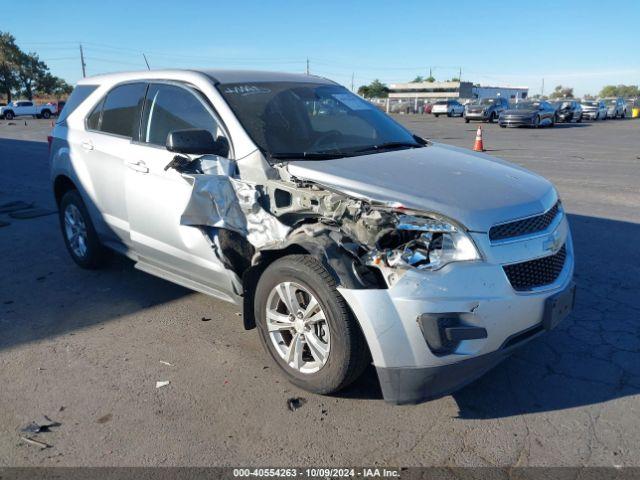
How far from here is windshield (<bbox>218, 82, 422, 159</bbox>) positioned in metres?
3.75

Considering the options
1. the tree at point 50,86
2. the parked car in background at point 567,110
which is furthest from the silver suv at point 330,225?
the tree at point 50,86

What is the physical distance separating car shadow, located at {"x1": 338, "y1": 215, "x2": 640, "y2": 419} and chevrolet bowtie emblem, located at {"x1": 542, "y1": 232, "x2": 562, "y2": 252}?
588 millimetres

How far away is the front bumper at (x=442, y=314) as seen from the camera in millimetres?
2682

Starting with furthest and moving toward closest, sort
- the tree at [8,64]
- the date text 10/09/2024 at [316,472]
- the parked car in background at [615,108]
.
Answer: the tree at [8,64] < the parked car in background at [615,108] < the date text 10/09/2024 at [316,472]

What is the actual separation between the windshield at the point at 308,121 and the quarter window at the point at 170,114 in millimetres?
233

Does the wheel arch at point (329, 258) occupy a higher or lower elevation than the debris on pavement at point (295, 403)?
higher

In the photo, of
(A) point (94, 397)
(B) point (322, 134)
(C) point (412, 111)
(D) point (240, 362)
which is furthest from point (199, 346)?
(C) point (412, 111)

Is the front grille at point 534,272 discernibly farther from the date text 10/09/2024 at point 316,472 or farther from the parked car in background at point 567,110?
the parked car in background at point 567,110

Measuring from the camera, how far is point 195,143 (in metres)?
3.61

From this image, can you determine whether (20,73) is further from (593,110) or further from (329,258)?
(329,258)

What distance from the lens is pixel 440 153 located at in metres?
3.99

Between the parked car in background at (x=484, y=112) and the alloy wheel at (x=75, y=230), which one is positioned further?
the parked car in background at (x=484, y=112)

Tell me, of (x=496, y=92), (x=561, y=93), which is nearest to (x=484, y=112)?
(x=496, y=92)

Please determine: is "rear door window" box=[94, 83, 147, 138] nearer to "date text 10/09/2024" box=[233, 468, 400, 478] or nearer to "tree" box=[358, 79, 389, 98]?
"date text 10/09/2024" box=[233, 468, 400, 478]
